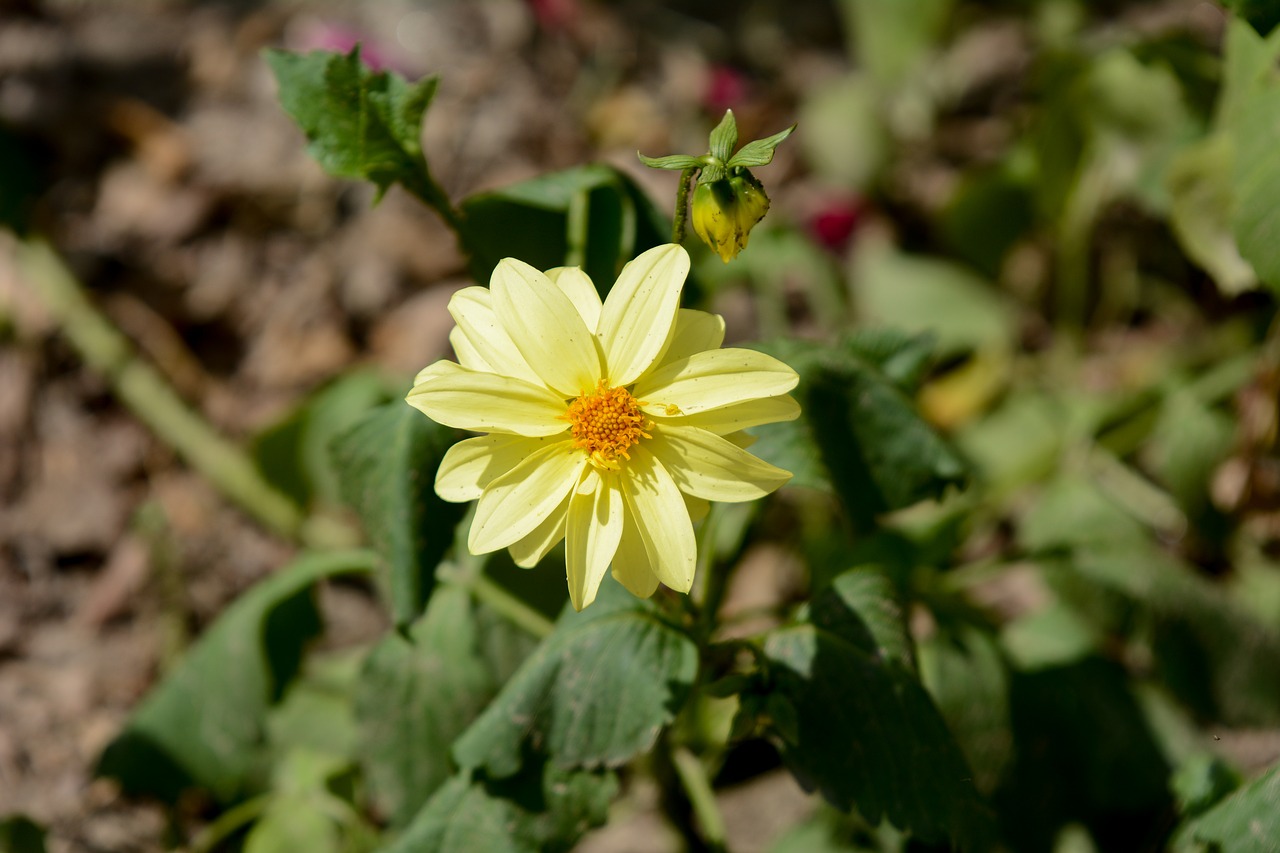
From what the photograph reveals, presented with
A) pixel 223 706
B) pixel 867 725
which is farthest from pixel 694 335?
pixel 223 706

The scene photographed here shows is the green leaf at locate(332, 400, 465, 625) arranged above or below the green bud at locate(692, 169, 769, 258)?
below

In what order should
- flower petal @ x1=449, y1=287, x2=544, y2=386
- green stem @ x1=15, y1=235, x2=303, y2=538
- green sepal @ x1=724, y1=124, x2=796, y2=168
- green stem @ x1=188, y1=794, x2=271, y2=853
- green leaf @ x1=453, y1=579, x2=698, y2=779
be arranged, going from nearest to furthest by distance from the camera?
green sepal @ x1=724, y1=124, x2=796, y2=168 → flower petal @ x1=449, y1=287, x2=544, y2=386 → green leaf @ x1=453, y1=579, x2=698, y2=779 → green stem @ x1=188, y1=794, x2=271, y2=853 → green stem @ x1=15, y1=235, x2=303, y2=538

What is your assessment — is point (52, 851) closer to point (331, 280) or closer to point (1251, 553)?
point (331, 280)

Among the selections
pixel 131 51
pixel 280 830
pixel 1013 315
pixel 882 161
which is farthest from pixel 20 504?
pixel 1013 315

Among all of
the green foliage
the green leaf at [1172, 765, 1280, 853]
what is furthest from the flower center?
the green leaf at [1172, 765, 1280, 853]

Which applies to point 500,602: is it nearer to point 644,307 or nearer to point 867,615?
point 867,615

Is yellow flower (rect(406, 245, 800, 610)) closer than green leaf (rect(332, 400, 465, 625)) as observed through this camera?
Yes

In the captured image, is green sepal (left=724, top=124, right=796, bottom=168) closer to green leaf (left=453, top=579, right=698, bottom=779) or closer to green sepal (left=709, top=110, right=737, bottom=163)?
green sepal (left=709, top=110, right=737, bottom=163)

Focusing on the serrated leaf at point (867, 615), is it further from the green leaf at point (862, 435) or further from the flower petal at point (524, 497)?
the flower petal at point (524, 497)
